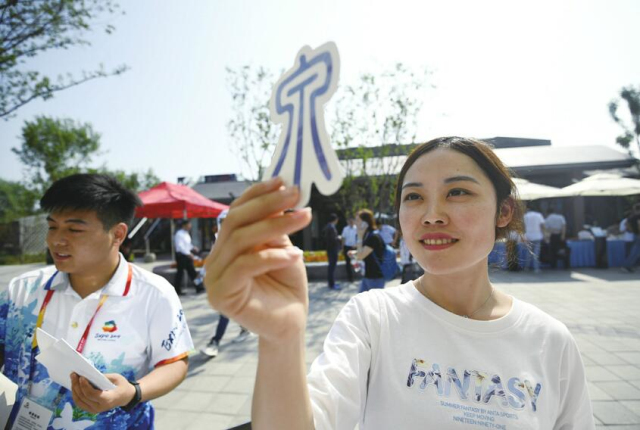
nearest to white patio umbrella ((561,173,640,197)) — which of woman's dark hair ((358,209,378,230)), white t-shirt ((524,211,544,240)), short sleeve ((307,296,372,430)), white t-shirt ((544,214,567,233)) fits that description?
white t-shirt ((544,214,567,233))

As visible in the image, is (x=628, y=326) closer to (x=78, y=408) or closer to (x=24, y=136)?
(x=78, y=408)

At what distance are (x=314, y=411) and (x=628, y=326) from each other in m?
6.49

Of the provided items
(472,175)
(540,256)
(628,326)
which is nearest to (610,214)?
(540,256)

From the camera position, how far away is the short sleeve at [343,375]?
38.0 inches

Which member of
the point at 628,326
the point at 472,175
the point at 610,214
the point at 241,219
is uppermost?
the point at 472,175

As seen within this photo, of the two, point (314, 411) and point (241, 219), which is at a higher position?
point (241, 219)

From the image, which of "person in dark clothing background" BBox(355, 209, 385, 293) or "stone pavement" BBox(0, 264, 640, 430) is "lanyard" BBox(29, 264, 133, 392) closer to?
"stone pavement" BBox(0, 264, 640, 430)

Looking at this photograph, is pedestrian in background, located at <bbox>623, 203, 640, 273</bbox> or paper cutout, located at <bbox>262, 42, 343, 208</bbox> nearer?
paper cutout, located at <bbox>262, 42, 343, 208</bbox>

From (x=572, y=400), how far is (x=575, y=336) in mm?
4794

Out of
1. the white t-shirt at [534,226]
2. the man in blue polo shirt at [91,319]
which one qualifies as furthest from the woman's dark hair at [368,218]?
the white t-shirt at [534,226]

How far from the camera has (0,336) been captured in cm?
166

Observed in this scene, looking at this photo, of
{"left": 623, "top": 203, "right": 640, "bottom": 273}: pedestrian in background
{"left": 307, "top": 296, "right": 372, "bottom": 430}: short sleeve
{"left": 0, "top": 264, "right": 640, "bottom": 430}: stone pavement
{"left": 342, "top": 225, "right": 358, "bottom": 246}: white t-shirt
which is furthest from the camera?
{"left": 623, "top": 203, "right": 640, "bottom": 273}: pedestrian in background

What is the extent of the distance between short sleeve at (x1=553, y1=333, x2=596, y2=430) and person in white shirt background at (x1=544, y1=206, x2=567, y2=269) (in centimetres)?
1085

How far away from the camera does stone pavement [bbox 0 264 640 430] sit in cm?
327
